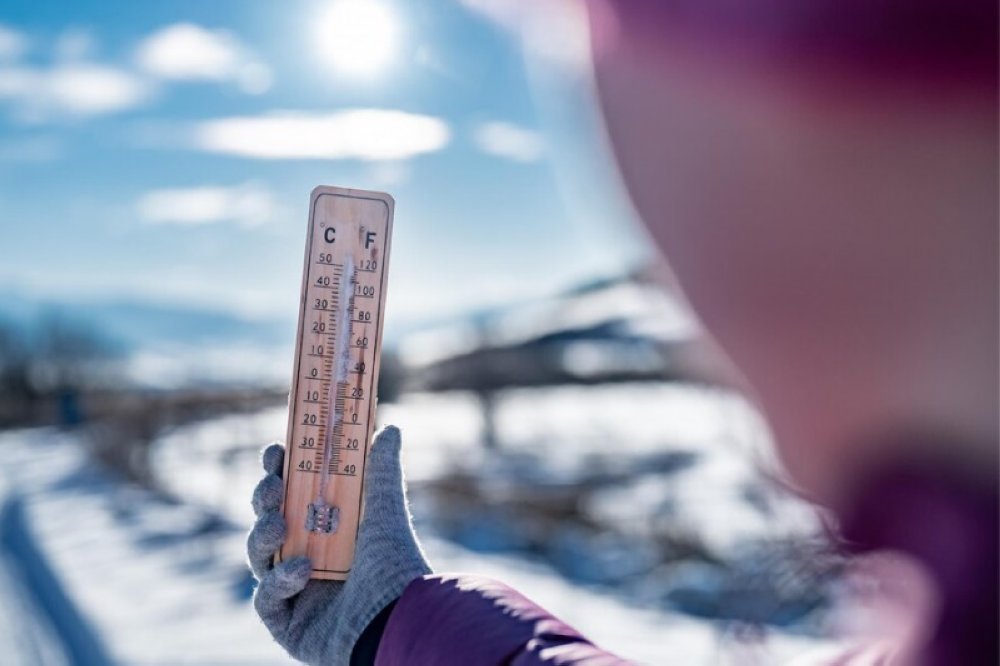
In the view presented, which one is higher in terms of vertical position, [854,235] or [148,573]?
[854,235]

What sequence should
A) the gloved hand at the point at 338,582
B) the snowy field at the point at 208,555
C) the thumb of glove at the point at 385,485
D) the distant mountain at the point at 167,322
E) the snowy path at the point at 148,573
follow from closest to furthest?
the gloved hand at the point at 338,582, the thumb of glove at the point at 385,485, the snowy field at the point at 208,555, the snowy path at the point at 148,573, the distant mountain at the point at 167,322

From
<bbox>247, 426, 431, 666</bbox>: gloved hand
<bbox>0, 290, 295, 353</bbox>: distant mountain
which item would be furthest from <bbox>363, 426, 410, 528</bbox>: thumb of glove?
<bbox>0, 290, 295, 353</bbox>: distant mountain

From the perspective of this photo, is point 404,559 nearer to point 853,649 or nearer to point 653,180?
point 853,649

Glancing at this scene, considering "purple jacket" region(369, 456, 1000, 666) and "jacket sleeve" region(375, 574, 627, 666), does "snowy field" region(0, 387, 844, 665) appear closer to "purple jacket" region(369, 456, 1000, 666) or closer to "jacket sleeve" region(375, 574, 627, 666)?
"purple jacket" region(369, 456, 1000, 666)

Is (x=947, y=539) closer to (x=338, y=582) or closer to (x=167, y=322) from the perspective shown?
(x=338, y=582)

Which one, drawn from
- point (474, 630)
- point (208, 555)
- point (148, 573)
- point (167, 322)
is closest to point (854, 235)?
point (474, 630)

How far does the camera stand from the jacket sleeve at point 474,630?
3.03ft

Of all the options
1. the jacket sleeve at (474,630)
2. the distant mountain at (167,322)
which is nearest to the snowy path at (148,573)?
the jacket sleeve at (474,630)

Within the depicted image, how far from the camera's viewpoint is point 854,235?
46cm

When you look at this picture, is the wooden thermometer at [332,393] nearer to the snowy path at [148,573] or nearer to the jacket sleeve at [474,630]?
the jacket sleeve at [474,630]

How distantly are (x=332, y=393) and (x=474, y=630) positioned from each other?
1.83 ft

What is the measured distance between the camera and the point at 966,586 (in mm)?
477

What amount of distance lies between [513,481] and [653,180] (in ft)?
32.9

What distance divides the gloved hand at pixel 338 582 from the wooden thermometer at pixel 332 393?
0.03m
